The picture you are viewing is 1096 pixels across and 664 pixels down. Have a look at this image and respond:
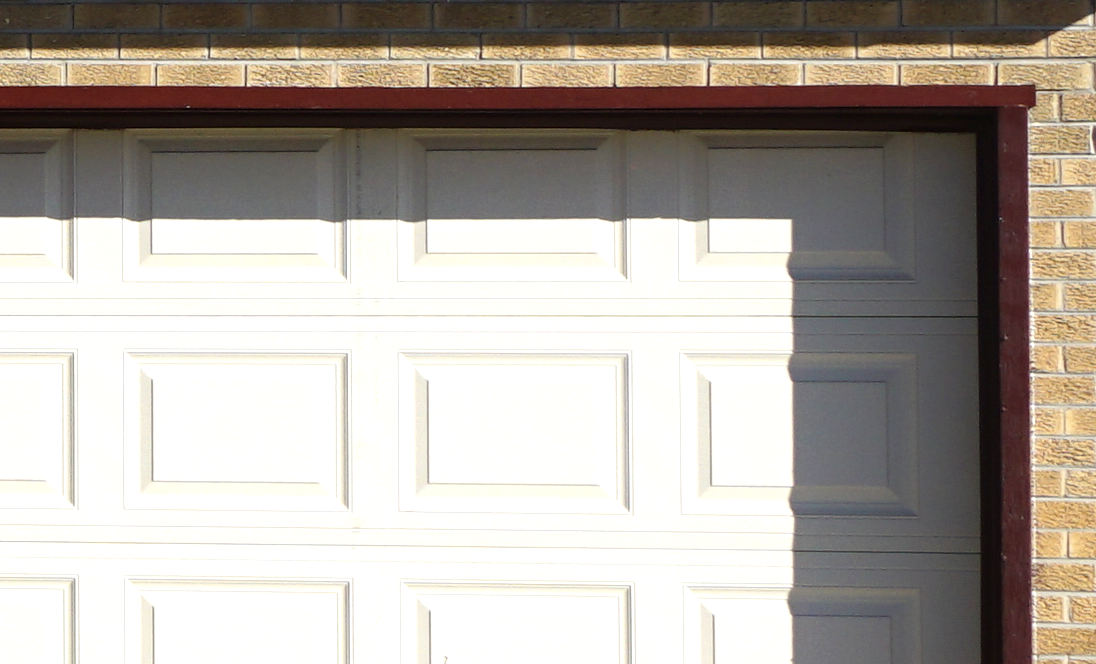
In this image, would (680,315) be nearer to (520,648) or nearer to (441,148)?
(441,148)

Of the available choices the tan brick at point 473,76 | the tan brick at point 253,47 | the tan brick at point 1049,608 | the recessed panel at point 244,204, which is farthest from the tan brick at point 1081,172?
the tan brick at point 253,47

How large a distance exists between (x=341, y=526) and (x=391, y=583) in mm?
207

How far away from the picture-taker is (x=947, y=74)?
117 inches

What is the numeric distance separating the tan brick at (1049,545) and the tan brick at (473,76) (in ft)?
5.77

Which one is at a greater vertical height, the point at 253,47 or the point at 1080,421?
the point at 253,47

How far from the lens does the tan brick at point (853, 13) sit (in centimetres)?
299

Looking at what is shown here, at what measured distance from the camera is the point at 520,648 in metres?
3.21

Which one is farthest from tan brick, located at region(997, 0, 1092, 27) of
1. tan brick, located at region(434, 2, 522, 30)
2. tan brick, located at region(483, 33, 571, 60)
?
tan brick, located at region(434, 2, 522, 30)

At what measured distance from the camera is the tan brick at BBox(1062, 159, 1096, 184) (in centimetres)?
294

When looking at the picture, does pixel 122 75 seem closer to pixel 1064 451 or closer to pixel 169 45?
pixel 169 45

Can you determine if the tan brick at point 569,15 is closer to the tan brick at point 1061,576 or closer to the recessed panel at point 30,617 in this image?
the tan brick at point 1061,576

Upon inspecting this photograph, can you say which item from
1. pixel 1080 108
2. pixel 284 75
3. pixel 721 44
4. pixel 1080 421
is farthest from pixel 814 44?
pixel 284 75

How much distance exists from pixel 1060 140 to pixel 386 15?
1.74m

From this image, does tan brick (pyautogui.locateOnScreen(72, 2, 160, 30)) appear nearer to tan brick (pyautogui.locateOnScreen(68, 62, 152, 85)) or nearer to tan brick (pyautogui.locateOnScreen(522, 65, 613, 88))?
tan brick (pyautogui.locateOnScreen(68, 62, 152, 85))
